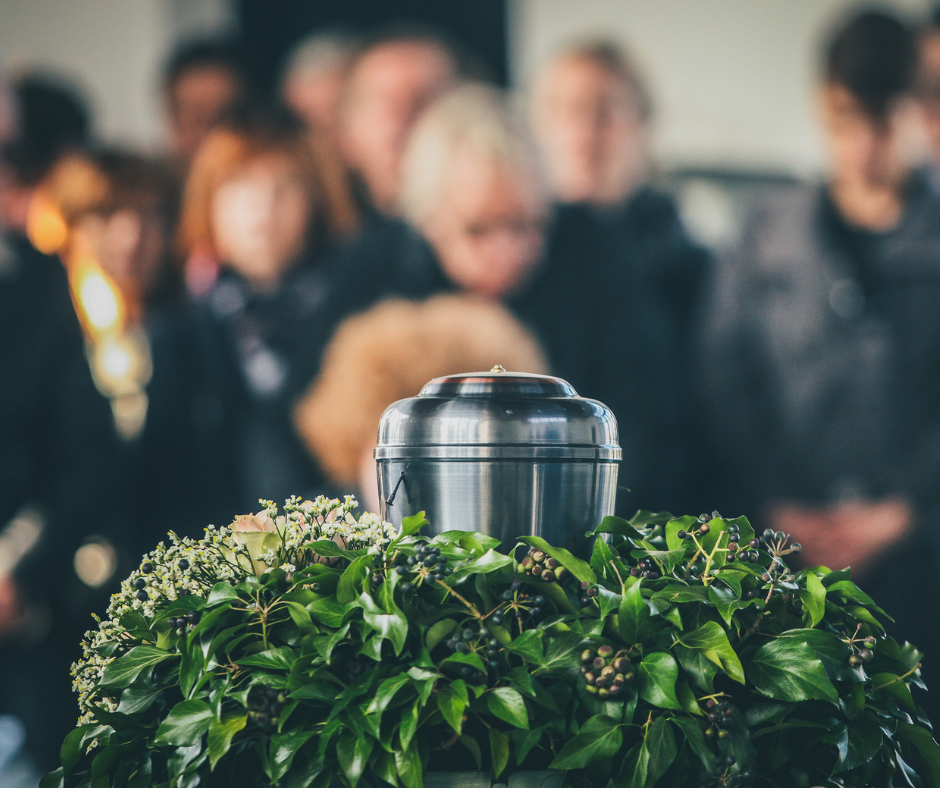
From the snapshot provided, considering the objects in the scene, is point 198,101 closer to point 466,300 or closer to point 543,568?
point 466,300

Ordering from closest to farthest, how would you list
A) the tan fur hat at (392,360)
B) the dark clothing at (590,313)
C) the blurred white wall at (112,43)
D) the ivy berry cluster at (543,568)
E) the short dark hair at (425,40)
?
the ivy berry cluster at (543,568) → the tan fur hat at (392,360) → the dark clothing at (590,313) → the short dark hair at (425,40) → the blurred white wall at (112,43)

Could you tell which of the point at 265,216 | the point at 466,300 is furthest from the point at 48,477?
the point at 466,300

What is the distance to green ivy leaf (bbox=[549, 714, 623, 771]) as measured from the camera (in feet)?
2.50

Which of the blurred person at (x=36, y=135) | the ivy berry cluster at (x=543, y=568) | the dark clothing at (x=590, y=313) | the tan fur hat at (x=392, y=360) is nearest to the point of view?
the ivy berry cluster at (x=543, y=568)

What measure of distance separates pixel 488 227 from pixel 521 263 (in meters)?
0.13

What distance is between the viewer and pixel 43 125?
10.8ft

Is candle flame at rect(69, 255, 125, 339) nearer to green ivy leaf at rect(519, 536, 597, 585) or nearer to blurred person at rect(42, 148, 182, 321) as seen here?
blurred person at rect(42, 148, 182, 321)

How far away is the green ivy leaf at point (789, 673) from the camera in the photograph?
2.56 ft

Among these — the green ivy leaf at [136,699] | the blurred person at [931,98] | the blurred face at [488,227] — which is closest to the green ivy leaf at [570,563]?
the green ivy leaf at [136,699]

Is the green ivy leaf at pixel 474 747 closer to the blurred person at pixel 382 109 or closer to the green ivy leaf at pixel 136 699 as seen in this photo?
the green ivy leaf at pixel 136 699

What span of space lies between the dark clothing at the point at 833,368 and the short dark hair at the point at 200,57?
170 cm

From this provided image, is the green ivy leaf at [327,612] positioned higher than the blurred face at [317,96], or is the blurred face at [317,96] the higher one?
the blurred face at [317,96]

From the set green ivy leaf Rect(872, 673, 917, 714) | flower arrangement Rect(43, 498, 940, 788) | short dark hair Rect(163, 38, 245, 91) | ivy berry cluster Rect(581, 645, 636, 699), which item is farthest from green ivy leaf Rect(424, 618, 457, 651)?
short dark hair Rect(163, 38, 245, 91)

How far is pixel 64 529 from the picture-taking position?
2.55m
